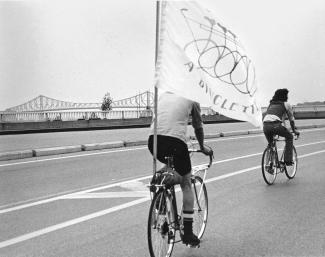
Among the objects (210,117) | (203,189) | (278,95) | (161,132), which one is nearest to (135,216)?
(203,189)

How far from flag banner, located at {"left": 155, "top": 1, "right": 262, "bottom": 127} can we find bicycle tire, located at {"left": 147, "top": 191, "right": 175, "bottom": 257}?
3.14ft

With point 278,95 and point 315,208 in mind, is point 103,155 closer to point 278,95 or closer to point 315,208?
point 278,95

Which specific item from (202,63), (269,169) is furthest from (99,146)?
(202,63)

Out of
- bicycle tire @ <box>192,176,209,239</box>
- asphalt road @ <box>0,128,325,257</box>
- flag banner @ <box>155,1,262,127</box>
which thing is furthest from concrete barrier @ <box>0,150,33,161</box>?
flag banner @ <box>155,1,262,127</box>

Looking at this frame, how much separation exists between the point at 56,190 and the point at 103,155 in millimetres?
5487

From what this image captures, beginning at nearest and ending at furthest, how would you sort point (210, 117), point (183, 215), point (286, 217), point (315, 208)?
1. point (183, 215)
2. point (286, 217)
3. point (315, 208)
4. point (210, 117)

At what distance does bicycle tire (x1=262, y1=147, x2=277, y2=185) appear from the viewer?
9008 millimetres

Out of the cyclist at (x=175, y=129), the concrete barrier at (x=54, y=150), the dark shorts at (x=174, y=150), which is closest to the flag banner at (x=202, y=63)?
the cyclist at (x=175, y=129)

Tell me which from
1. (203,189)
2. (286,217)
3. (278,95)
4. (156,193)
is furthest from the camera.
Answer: (278,95)

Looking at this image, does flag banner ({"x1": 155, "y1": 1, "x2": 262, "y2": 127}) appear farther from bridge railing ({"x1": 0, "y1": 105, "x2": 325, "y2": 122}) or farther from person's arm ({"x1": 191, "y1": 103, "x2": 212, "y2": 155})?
bridge railing ({"x1": 0, "y1": 105, "x2": 325, "y2": 122})

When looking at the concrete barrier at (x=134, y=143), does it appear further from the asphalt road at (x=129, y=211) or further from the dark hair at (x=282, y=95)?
the dark hair at (x=282, y=95)

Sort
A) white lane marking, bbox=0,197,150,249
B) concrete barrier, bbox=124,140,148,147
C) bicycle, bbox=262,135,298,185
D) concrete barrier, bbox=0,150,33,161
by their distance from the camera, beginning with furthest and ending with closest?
concrete barrier, bbox=124,140,148,147 → concrete barrier, bbox=0,150,33,161 → bicycle, bbox=262,135,298,185 → white lane marking, bbox=0,197,150,249

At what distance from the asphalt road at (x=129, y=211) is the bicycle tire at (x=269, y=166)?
145 millimetres

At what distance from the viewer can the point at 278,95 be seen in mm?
9250
